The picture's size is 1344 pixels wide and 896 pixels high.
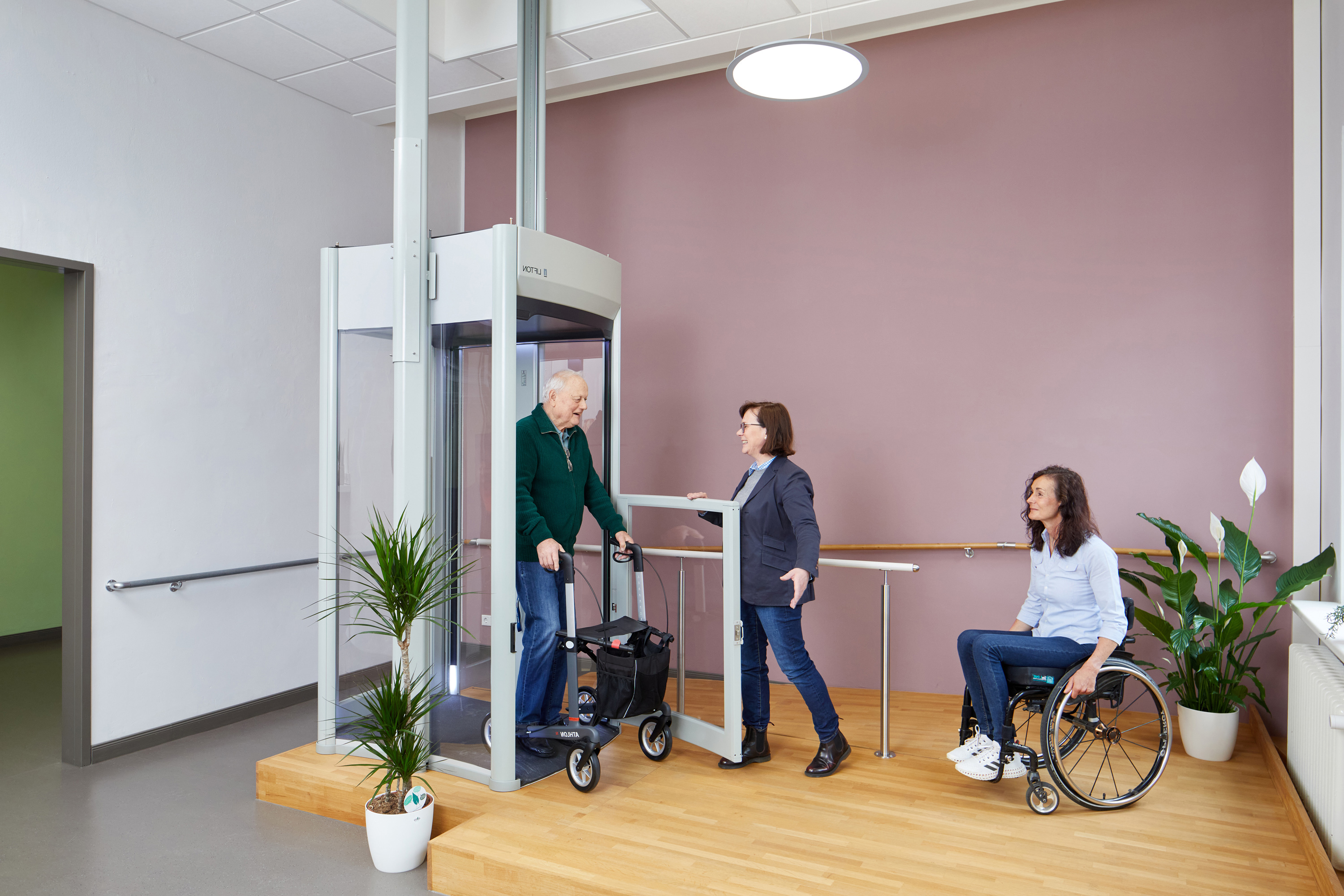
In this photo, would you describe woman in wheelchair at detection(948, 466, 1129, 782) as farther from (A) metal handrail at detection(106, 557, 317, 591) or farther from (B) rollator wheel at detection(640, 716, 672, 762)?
(A) metal handrail at detection(106, 557, 317, 591)

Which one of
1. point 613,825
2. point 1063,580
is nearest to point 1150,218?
point 1063,580

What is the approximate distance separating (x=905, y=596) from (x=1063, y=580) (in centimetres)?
145

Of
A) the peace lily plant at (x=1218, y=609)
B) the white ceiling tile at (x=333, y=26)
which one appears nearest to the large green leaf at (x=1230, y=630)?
the peace lily plant at (x=1218, y=609)

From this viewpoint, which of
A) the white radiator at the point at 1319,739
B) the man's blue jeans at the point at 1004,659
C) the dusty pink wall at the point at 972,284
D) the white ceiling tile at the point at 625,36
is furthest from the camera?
the white ceiling tile at the point at 625,36

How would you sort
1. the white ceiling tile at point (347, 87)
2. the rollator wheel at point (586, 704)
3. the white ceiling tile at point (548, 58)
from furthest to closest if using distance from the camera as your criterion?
the white ceiling tile at point (347, 87)
the white ceiling tile at point (548, 58)
the rollator wheel at point (586, 704)

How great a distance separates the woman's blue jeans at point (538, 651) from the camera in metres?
3.32

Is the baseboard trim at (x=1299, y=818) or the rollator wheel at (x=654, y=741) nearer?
the baseboard trim at (x=1299, y=818)

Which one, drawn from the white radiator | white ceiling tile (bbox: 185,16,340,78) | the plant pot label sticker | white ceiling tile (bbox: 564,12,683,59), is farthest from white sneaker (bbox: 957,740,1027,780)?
white ceiling tile (bbox: 185,16,340,78)

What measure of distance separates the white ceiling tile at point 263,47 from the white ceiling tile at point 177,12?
0.20ft

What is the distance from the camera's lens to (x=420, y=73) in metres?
3.32

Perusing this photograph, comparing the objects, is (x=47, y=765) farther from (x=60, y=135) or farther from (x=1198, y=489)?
(x=1198, y=489)

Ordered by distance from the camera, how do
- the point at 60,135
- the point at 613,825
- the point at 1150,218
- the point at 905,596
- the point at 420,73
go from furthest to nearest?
the point at 905,596, the point at 1150,218, the point at 60,135, the point at 420,73, the point at 613,825

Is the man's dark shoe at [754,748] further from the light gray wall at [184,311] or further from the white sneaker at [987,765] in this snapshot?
the light gray wall at [184,311]

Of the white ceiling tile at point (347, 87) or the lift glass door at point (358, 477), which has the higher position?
the white ceiling tile at point (347, 87)
